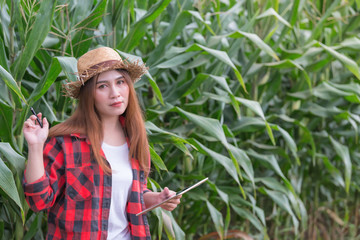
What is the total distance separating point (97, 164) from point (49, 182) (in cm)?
11

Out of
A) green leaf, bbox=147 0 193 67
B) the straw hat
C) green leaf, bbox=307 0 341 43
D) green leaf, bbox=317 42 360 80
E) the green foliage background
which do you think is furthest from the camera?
green leaf, bbox=307 0 341 43

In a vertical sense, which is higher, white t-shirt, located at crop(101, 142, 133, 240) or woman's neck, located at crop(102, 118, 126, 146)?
woman's neck, located at crop(102, 118, 126, 146)

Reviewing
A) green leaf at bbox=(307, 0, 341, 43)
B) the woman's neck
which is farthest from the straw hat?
green leaf at bbox=(307, 0, 341, 43)

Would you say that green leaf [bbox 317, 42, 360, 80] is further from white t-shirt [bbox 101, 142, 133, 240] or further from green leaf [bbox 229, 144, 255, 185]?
white t-shirt [bbox 101, 142, 133, 240]

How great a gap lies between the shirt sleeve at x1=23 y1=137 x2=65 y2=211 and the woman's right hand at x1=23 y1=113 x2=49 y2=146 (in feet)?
0.23

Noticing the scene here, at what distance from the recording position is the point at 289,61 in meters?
1.95

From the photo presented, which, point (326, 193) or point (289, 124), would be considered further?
point (326, 193)

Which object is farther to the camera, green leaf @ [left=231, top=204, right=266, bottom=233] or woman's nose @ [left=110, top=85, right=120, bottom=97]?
green leaf @ [left=231, top=204, right=266, bottom=233]

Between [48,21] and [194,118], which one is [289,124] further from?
[48,21]

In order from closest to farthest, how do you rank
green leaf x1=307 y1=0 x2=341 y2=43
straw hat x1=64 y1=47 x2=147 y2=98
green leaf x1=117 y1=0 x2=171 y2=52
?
straw hat x1=64 y1=47 x2=147 y2=98
green leaf x1=117 y1=0 x2=171 y2=52
green leaf x1=307 y1=0 x2=341 y2=43

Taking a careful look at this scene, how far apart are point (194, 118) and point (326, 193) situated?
4.46ft

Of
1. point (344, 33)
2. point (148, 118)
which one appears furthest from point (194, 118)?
point (344, 33)

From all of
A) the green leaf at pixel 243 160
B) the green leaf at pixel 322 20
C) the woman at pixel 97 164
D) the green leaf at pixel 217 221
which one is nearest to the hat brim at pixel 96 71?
the woman at pixel 97 164

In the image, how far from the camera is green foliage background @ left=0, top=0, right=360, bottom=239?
4.35ft
